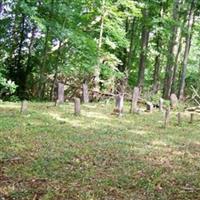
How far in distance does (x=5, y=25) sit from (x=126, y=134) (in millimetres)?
12667

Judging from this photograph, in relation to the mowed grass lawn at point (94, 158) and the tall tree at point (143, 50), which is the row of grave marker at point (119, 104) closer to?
the mowed grass lawn at point (94, 158)

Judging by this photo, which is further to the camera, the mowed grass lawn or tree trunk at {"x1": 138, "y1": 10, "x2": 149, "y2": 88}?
tree trunk at {"x1": 138, "y1": 10, "x2": 149, "y2": 88}

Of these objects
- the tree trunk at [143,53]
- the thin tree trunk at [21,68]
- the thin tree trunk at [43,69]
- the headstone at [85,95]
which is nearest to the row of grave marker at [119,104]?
the headstone at [85,95]

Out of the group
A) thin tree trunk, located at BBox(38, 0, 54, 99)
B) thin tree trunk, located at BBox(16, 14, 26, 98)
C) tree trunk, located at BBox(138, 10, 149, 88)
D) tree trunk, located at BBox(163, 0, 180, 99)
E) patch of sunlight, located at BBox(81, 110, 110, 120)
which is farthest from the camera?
tree trunk, located at BBox(163, 0, 180, 99)

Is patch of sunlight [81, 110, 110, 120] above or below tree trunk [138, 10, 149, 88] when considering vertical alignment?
below

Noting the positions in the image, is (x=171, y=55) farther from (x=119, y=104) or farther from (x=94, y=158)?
(x=94, y=158)

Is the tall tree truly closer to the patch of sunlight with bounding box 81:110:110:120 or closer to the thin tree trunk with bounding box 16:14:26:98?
the thin tree trunk with bounding box 16:14:26:98

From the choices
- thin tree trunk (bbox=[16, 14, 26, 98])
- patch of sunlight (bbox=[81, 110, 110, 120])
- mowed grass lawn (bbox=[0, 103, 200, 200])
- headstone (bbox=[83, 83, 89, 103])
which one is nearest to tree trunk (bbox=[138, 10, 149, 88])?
headstone (bbox=[83, 83, 89, 103])

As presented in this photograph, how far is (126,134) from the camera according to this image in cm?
1221

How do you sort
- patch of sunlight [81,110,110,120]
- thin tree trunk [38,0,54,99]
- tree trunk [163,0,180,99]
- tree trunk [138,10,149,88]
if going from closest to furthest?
patch of sunlight [81,110,110,120] < thin tree trunk [38,0,54,99] < tree trunk [138,10,149,88] < tree trunk [163,0,180,99]

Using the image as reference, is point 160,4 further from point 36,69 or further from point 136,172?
point 136,172

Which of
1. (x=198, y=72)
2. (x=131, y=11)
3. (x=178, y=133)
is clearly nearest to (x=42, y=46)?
(x=131, y=11)

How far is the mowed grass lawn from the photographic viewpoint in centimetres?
724

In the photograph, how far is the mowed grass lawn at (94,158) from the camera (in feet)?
23.8
